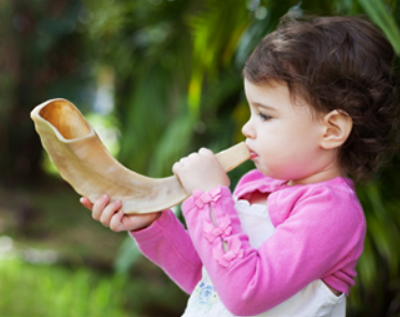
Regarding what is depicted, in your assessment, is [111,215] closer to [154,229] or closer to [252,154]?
[154,229]

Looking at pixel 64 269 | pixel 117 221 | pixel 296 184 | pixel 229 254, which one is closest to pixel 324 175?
pixel 296 184

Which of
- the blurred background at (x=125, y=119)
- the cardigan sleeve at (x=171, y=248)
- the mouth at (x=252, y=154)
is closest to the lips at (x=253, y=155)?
the mouth at (x=252, y=154)

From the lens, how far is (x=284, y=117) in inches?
34.1

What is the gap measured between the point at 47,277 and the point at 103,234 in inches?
49.1

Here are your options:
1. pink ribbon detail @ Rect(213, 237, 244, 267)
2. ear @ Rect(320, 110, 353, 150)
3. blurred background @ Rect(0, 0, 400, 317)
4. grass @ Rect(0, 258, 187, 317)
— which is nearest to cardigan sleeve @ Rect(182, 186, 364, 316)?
pink ribbon detail @ Rect(213, 237, 244, 267)

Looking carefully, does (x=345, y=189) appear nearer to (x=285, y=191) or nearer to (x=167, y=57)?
(x=285, y=191)

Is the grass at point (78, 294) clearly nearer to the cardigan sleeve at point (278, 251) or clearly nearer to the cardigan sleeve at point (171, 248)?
the cardigan sleeve at point (171, 248)

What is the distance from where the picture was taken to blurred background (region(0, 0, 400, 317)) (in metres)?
1.71

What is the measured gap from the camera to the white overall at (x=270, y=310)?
864 mm

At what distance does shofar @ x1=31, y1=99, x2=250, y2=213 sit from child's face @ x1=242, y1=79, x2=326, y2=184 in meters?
0.06

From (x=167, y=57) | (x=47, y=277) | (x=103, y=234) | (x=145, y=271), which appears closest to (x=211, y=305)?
(x=167, y=57)

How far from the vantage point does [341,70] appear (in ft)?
2.83

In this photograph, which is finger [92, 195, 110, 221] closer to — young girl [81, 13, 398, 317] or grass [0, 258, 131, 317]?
young girl [81, 13, 398, 317]

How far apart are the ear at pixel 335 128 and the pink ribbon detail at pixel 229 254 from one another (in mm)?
266
